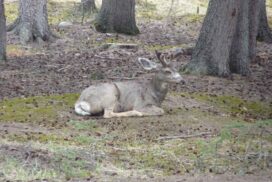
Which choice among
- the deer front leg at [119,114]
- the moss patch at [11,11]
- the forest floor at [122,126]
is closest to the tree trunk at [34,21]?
the forest floor at [122,126]

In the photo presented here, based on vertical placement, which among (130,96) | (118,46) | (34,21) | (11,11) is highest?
(130,96)

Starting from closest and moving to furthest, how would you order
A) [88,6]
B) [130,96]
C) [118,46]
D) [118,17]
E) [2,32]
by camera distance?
[130,96], [2,32], [118,46], [118,17], [88,6]

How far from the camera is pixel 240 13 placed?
48.2 feet

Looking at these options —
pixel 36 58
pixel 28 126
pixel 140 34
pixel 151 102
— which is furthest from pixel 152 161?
pixel 140 34

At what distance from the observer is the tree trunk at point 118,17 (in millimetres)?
20141

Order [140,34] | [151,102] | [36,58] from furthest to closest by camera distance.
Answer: [140,34] < [36,58] < [151,102]

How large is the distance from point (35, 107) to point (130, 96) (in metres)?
1.48

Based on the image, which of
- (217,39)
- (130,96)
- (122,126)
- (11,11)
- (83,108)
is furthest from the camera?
(11,11)

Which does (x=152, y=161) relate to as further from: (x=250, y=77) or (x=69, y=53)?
(x=69, y=53)

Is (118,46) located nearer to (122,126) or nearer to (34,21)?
(34,21)

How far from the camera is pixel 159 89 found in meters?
11.3

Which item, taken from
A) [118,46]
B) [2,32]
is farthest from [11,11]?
[2,32]

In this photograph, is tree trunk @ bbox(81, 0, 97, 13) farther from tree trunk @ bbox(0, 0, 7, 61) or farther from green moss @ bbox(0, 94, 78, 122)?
green moss @ bbox(0, 94, 78, 122)

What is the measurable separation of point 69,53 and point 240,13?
169 inches
